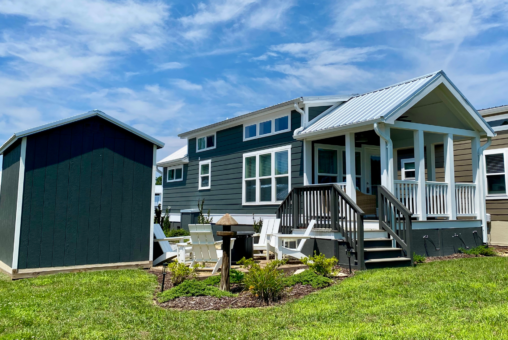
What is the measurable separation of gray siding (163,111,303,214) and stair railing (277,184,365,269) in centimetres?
144

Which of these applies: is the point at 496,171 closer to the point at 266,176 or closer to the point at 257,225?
the point at 266,176

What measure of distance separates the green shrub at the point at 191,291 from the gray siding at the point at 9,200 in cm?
380

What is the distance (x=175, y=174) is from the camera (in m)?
18.2

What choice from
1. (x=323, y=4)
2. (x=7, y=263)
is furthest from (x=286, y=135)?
(x=7, y=263)

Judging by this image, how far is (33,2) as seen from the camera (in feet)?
31.6

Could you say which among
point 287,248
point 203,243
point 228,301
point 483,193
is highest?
point 483,193

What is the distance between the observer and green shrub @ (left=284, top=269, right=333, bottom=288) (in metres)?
6.34

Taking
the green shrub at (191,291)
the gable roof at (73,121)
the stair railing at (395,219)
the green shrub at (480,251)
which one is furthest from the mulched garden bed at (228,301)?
the green shrub at (480,251)

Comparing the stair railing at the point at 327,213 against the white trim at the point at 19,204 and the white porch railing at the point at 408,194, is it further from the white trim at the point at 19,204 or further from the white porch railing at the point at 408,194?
the white trim at the point at 19,204

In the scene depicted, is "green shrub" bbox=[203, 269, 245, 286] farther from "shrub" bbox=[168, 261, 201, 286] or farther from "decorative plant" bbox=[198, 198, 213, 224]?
"decorative plant" bbox=[198, 198, 213, 224]

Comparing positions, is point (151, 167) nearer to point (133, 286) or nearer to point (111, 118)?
point (111, 118)

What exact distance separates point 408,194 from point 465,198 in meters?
2.22

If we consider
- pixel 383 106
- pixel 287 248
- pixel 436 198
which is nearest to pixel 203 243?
pixel 287 248

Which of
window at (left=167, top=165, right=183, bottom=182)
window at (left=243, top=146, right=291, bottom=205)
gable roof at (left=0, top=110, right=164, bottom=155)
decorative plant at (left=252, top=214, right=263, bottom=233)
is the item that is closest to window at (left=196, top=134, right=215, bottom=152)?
window at (left=167, top=165, right=183, bottom=182)
